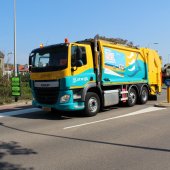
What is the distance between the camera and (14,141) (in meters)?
7.61

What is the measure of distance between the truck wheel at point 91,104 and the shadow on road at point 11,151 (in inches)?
172

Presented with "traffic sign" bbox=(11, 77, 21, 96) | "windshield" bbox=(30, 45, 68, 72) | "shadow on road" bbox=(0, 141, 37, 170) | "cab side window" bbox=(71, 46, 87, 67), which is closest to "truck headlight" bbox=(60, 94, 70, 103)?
"windshield" bbox=(30, 45, 68, 72)

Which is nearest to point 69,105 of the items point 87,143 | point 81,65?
point 81,65

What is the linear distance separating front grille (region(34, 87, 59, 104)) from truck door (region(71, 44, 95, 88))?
0.81 meters

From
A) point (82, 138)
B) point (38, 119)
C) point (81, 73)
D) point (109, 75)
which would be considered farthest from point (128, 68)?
point (82, 138)

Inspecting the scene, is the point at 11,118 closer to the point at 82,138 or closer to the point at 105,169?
the point at 82,138

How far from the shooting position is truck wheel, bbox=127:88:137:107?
14.2 meters

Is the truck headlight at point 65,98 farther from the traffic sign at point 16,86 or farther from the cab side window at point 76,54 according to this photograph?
the traffic sign at point 16,86

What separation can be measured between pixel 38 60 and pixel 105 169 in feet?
24.0

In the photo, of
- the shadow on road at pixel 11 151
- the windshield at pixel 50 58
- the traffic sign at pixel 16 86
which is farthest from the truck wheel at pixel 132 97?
the shadow on road at pixel 11 151

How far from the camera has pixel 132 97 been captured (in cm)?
1452

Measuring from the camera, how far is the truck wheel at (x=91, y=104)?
1138 centimetres

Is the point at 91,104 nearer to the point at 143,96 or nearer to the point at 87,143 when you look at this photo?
the point at 87,143

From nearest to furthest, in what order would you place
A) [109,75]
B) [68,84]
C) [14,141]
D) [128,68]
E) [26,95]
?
[14,141]
[68,84]
[109,75]
[128,68]
[26,95]
